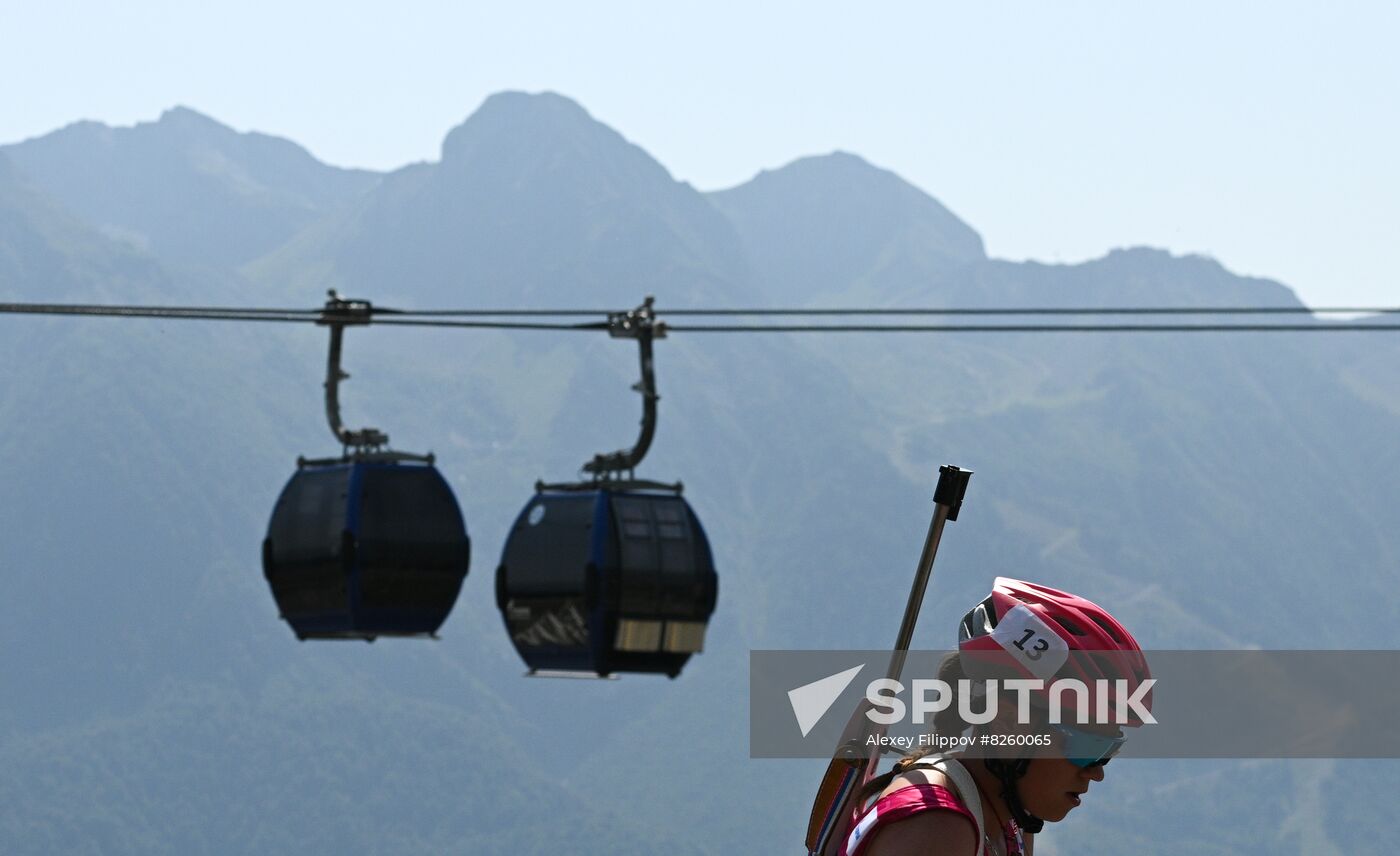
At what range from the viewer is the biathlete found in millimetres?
4703

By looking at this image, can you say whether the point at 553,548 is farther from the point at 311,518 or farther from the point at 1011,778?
the point at 1011,778

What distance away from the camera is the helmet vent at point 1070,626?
486 centimetres

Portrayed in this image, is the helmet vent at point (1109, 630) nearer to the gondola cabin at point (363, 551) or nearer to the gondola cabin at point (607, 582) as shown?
the gondola cabin at point (363, 551)

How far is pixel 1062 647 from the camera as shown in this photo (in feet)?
15.9

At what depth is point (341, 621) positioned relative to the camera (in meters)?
28.5

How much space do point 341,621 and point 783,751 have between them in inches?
934

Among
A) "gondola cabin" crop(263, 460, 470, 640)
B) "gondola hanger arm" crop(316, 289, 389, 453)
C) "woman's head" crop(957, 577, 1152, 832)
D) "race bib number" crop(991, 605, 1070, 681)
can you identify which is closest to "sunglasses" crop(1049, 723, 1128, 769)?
"woman's head" crop(957, 577, 1152, 832)

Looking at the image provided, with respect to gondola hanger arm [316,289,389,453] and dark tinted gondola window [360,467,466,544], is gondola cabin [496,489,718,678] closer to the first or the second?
dark tinted gondola window [360,467,466,544]

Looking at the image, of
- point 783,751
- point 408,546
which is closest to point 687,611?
point 408,546

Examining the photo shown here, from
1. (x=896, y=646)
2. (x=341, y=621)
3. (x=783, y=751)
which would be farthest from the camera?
(x=341, y=621)

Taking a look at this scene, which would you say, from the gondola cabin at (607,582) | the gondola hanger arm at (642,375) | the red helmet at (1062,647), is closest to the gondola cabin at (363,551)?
the gondola cabin at (607,582)

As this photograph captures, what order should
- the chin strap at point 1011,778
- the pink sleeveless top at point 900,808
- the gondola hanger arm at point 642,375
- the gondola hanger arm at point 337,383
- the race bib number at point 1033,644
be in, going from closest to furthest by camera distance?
the pink sleeveless top at point 900,808, the race bib number at point 1033,644, the chin strap at point 1011,778, the gondola hanger arm at point 337,383, the gondola hanger arm at point 642,375

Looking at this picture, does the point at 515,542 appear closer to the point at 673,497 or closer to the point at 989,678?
the point at 673,497

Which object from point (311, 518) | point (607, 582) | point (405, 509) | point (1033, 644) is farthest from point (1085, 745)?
point (405, 509)
